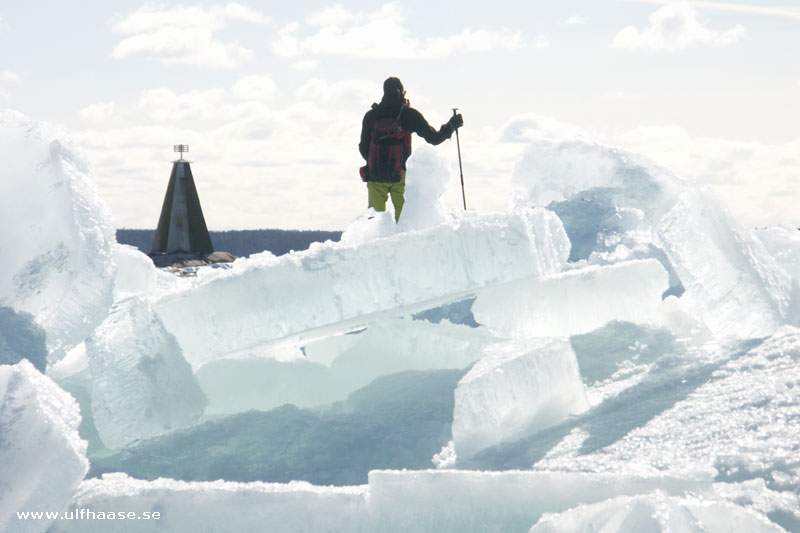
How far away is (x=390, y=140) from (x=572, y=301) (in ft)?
5.76

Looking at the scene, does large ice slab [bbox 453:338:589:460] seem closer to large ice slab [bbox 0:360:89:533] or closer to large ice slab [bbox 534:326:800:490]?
large ice slab [bbox 534:326:800:490]

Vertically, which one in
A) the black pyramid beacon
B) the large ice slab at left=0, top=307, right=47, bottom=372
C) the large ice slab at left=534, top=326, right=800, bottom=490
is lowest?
the black pyramid beacon

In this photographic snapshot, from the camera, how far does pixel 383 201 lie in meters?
5.30

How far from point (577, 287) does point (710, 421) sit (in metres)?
1.32

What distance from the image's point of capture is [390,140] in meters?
5.16

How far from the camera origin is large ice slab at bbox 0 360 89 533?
7.43 feet

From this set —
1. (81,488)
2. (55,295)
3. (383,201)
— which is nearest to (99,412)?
(55,295)

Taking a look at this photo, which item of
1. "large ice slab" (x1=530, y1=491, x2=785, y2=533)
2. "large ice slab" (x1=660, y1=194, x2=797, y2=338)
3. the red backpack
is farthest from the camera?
the red backpack

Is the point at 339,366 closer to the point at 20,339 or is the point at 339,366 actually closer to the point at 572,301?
the point at 572,301

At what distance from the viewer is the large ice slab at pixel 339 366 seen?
3787mm

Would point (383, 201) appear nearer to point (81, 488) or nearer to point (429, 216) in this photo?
point (429, 216)

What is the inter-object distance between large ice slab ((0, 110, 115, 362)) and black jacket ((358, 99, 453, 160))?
7.87 ft

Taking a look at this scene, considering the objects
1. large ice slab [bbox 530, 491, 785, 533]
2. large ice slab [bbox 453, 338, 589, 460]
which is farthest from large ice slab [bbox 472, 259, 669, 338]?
large ice slab [bbox 530, 491, 785, 533]

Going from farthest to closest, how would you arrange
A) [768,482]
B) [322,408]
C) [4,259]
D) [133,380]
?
[322,408] < [133,380] < [4,259] < [768,482]
